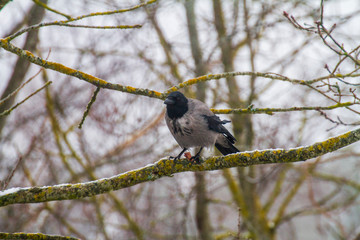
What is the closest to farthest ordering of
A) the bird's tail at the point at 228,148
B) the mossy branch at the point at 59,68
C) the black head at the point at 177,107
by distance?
the mossy branch at the point at 59,68 < the black head at the point at 177,107 < the bird's tail at the point at 228,148

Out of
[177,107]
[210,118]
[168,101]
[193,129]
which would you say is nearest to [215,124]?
[210,118]

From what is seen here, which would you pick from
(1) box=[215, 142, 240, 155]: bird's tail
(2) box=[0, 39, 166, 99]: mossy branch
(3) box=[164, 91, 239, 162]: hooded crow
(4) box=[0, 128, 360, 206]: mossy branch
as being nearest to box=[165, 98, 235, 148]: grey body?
(3) box=[164, 91, 239, 162]: hooded crow

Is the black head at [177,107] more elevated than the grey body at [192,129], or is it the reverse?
the black head at [177,107]

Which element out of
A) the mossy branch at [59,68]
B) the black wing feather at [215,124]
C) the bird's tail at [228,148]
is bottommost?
the mossy branch at [59,68]

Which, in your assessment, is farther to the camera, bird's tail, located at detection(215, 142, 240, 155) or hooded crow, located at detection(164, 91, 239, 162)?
bird's tail, located at detection(215, 142, 240, 155)

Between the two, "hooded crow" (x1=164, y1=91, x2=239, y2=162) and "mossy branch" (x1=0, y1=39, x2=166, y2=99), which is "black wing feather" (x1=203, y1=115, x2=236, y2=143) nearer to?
"hooded crow" (x1=164, y1=91, x2=239, y2=162)

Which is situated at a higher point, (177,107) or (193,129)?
(177,107)

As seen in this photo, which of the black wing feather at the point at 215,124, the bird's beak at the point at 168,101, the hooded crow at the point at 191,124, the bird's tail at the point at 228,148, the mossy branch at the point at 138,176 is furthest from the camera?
the bird's tail at the point at 228,148

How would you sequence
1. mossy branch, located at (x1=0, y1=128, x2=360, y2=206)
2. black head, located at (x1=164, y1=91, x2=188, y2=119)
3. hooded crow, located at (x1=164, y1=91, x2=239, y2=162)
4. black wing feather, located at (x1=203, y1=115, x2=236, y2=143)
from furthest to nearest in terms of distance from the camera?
black wing feather, located at (x1=203, y1=115, x2=236, y2=143)
hooded crow, located at (x1=164, y1=91, x2=239, y2=162)
black head, located at (x1=164, y1=91, x2=188, y2=119)
mossy branch, located at (x1=0, y1=128, x2=360, y2=206)

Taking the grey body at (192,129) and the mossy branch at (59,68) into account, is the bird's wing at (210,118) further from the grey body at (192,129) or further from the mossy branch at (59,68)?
the mossy branch at (59,68)

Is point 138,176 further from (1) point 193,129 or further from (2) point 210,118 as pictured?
(2) point 210,118

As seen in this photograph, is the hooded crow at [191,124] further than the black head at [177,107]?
Yes

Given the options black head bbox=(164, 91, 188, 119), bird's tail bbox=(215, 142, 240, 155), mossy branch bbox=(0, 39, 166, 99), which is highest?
black head bbox=(164, 91, 188, 119)

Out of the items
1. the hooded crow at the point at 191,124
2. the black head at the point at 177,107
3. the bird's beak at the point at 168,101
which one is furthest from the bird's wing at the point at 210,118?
the bird's beak at the point at 168,101
